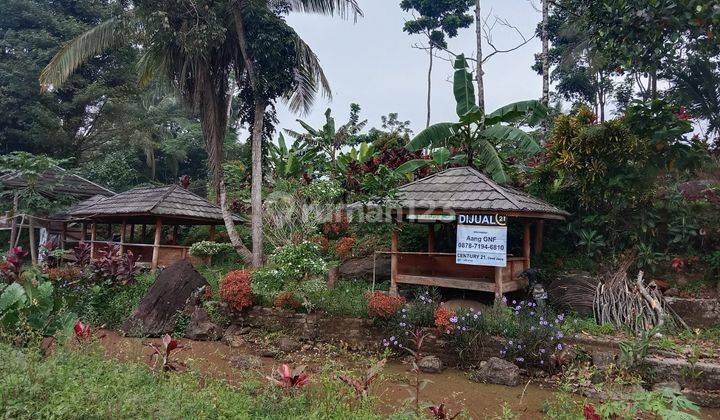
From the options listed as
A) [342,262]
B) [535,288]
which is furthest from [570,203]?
[342,262]

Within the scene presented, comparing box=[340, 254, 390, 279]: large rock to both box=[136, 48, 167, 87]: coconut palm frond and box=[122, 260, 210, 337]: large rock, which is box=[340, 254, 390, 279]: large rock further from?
box=[136, 48, 167, 87]: coconut palm frond

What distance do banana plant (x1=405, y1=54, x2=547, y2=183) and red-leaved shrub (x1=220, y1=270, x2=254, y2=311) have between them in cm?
466

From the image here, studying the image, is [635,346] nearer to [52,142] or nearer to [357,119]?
[357,119]

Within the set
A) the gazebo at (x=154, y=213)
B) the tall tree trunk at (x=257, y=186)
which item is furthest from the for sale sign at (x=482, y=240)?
the gazebo at (x=154, y=213)

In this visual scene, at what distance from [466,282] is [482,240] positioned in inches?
34.4

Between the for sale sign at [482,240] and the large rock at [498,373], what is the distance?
189cm

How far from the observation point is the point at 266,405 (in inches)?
154

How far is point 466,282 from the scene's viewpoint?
323 inches

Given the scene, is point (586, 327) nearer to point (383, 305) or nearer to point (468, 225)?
point (468, 225)

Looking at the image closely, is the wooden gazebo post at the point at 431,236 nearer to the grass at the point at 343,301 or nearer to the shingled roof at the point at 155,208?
the grass at the point at 343,301

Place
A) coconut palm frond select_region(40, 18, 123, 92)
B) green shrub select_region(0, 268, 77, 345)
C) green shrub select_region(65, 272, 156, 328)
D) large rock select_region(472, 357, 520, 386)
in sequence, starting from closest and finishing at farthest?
green shrub select_region(0, 268, 77, 345) < large rock select_region(472, 357, 520, 386) < green shrub select_region(65, 272, 156, 328) < coconut palm frond select_region(40, 18, 123, 92)

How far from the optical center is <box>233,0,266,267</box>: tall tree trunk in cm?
1157

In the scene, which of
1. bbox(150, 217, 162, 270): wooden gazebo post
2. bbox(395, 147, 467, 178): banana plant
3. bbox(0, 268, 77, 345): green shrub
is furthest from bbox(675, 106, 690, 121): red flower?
bbox(150, 217, 162, 270): wooden gazebo post

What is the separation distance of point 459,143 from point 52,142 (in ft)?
53.5
